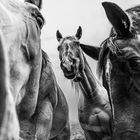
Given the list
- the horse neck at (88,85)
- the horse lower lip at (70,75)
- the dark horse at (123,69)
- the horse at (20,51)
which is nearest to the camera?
the horse at (20,51)

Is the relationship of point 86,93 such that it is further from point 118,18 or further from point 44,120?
point 118,18

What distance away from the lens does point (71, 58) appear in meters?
3.16

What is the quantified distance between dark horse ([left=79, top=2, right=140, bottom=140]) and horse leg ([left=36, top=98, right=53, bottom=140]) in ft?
3.53

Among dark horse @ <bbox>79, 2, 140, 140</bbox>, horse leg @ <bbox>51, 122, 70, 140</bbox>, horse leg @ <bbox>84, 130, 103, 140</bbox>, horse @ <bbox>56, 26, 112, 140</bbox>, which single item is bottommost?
horse leg @ <bbox>51, 122, 70, 140</bbox>

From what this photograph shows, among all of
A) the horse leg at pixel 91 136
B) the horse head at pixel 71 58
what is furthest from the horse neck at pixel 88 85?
the horse leg at pixel 91 136

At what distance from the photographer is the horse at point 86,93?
3.03 m

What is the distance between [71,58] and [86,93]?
17.5 inches

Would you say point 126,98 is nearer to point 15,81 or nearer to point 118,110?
point 118,110

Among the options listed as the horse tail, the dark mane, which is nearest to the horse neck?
the dark mane

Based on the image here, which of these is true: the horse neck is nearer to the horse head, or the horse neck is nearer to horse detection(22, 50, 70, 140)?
the horse head

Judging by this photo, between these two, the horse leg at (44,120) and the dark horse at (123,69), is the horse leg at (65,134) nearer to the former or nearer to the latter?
the horse leg at (44,120)

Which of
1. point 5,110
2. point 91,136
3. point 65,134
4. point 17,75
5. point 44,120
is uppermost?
point 5,110

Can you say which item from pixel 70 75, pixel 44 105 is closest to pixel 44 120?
pixel 44 105

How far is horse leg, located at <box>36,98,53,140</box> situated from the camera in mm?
2287
